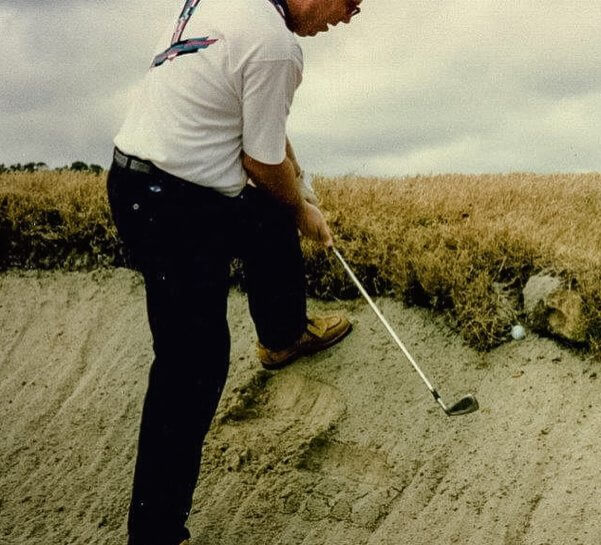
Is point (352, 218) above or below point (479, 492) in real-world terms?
above

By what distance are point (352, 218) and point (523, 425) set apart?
7.39 feet

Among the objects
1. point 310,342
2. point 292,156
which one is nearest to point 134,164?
point 292,156

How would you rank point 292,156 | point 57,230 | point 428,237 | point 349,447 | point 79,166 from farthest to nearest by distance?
1. point 79,166
2. point 57,230
3. point 428,237
4. point 349,447
5. point 292,156

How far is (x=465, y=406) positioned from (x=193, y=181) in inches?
75.2

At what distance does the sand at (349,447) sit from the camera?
4109 mm

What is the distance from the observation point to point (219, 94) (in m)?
3.15

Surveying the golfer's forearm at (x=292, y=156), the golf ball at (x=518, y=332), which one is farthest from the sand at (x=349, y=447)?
the golfer's forearm at (x=292, y=156)

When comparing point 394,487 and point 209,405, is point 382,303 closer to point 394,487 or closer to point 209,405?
point 394,487

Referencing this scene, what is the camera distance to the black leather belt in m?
3.31

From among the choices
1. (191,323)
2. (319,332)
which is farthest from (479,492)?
(191,323)

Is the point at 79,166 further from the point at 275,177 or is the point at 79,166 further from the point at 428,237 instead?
the point at 275,177

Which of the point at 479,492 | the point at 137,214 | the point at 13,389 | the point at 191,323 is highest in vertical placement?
the point at 137,214

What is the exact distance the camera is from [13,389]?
5.72m

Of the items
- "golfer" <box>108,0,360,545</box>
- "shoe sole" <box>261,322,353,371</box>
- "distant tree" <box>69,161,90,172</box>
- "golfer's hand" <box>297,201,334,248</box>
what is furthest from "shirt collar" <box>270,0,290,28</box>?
"distant tree" <box>69,161,90,172</box>
